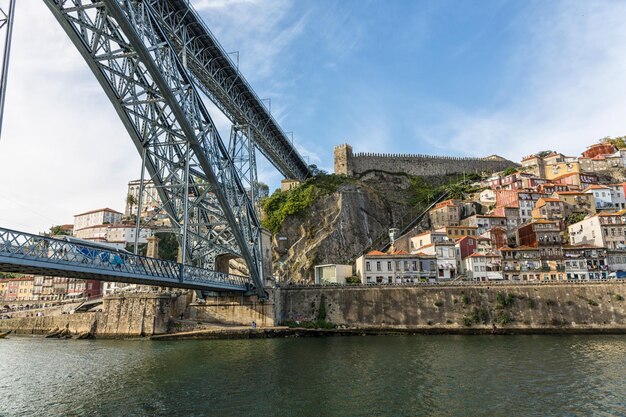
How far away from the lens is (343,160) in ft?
246

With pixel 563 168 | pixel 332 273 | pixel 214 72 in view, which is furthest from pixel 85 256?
pixel 563 168

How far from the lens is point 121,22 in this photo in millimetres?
19547


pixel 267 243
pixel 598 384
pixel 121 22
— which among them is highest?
pixel 121 22

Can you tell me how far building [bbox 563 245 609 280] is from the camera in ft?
145

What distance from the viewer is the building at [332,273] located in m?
45.9

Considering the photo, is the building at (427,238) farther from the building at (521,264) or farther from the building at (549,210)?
the building at (549,210)

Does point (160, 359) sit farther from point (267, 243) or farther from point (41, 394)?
point (267, 243)

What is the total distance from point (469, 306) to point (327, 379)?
76.2 feet

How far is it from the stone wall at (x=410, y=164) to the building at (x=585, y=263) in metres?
36.9

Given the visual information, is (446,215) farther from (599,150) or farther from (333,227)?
(599,150)

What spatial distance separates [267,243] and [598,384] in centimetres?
2869

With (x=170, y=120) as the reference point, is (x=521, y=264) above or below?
below

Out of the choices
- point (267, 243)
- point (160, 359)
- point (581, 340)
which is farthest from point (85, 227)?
point (581, 340)

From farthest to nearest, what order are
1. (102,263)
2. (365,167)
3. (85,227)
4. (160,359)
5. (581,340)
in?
(85,227)
(365,167)
(581,340)
(160,359)
(102,263)
